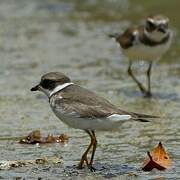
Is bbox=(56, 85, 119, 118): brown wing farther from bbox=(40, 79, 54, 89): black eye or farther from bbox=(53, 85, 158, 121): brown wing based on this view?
bbox=(40, 79, 54, 89): black eye

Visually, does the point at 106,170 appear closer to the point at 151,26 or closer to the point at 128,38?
the point at 151,26

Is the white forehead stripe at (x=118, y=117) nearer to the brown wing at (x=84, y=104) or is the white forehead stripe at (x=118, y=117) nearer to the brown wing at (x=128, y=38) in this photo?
the brown wing at (x=84, y=104)

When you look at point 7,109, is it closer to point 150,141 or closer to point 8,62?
point 150,141

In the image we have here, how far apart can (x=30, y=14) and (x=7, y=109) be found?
7.41 meters

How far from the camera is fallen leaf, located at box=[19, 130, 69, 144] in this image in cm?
723

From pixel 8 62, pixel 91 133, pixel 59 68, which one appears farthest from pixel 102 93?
pixel 91 133

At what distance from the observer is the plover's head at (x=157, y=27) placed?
9.95 meters

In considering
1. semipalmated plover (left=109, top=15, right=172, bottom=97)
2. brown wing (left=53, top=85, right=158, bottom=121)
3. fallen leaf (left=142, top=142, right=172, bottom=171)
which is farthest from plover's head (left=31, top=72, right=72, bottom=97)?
semipalmated plover (left=109, top=15, right=172, bottom=97)

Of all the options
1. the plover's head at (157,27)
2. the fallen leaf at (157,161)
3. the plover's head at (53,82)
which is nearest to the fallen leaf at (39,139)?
the plover's head at (53,82)

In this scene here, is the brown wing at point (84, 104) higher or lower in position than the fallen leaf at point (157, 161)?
higher

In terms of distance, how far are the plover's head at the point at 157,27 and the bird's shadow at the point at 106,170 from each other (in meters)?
3.86

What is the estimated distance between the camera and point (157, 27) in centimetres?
997

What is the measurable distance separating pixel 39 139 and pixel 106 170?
118 centimetres

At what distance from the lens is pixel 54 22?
595 inches
